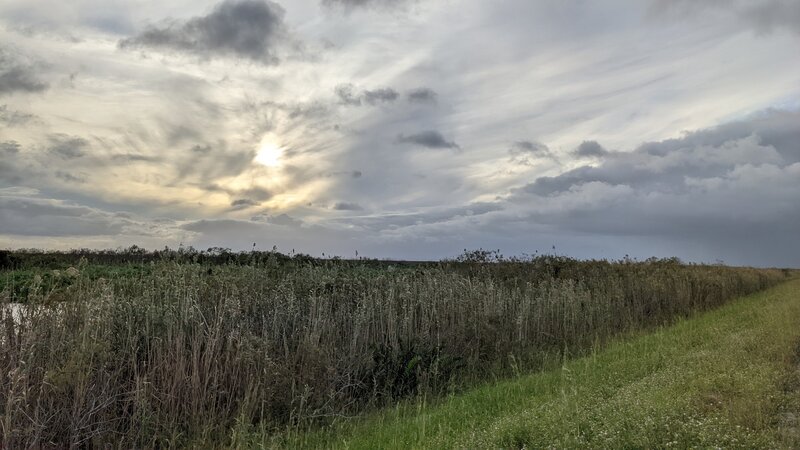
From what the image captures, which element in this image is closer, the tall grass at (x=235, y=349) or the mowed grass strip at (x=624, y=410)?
the mowed grass strip at (x=624, y=410)

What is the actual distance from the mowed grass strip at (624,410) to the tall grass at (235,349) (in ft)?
2.84

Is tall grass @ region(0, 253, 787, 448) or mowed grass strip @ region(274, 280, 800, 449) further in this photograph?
tall grass @ region(0, 253, 787, 448)

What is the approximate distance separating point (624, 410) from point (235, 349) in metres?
5.40

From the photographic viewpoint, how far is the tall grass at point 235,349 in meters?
6.80

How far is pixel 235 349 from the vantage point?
833 cm

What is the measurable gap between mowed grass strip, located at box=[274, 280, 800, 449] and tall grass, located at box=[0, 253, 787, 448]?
0.87m

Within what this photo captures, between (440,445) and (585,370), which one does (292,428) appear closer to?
(440,445)

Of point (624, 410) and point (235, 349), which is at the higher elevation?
point (235, 349)

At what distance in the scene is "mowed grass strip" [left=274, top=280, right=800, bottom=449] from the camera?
217 inches

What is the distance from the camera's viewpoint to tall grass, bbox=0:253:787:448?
680 cm

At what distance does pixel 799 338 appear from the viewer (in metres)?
11.5

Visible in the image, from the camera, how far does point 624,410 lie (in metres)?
6.13

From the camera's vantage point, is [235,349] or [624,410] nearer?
[624,410]

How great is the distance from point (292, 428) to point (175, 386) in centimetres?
168
